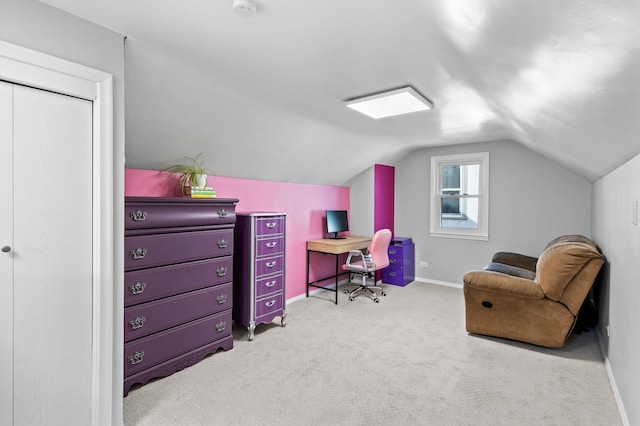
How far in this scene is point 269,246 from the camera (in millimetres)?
3514

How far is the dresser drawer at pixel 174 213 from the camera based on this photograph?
2.42 meters

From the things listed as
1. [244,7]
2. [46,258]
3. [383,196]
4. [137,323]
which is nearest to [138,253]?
[137,323]

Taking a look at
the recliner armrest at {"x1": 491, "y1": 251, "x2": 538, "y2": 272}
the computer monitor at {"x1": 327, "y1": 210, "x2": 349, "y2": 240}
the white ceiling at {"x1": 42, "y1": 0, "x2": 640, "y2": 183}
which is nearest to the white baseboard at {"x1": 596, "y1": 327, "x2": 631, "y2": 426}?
the recliner armrest at {"x1": 491, "y1": 251, "x2": 538, "y2": 272}

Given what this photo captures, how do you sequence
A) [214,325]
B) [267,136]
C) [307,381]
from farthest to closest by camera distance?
[267,136] < [214,325] < [307,381]

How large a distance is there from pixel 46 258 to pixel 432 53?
7.92 feet

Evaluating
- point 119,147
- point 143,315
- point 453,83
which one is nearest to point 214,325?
point 143,315

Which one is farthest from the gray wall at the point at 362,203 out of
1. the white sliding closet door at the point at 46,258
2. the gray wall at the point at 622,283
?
the white sliding closet door at the point at 46,258

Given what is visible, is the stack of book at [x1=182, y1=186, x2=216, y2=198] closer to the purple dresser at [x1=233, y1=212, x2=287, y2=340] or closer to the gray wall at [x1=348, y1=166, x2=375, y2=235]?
the purple dresser at [x1=233, y1=212, x2=287, y2=340]

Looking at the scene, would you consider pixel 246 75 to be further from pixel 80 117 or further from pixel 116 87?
pixel 80 117

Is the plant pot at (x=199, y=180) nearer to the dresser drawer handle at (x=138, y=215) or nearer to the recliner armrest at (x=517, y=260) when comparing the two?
the dresser drawer handle at (x=138, y=215)

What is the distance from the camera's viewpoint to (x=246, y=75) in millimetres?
2387

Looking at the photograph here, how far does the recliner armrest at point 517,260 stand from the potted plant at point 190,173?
12.7 feet

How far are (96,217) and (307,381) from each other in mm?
1854

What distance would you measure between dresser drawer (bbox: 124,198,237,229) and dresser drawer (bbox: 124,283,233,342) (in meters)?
0.60
